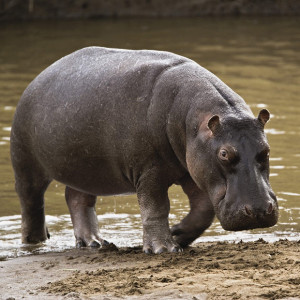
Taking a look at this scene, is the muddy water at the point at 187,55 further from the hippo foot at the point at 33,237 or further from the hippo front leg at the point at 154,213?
the hippo front leg at the point at 154,213

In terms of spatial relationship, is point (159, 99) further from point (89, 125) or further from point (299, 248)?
point (299, 248)

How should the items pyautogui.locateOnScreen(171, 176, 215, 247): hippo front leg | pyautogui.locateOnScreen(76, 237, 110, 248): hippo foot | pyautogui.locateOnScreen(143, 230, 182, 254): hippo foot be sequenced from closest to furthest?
pyautogui.locateOnScreen(143, 230, 182, 254): hippo foot < pyautogui.locateOnScreen(171, 176, 215, 247): hippo front leg < pyautogui.locateOnScreen(76, 237, 110, 248): hippo foot

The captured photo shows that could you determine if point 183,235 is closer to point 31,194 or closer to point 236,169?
point 236,169

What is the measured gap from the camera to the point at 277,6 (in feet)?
71.9

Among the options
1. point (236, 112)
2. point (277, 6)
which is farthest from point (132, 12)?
point (236, 112)

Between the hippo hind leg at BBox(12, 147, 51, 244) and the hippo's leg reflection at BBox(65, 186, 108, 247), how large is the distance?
246mm

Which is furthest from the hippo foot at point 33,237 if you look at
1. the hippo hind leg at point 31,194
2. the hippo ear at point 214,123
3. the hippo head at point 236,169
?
the hippo ear at point 214,123

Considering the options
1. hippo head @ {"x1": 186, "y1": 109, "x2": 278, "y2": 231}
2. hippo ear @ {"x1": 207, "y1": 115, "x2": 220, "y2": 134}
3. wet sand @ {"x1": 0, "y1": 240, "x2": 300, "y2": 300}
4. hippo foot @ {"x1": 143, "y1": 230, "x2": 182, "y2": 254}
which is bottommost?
wet sand @ {"x1": 0, "y1": 240, "x2": 300, "y2": 300}

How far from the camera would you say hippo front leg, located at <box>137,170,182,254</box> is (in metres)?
5.92

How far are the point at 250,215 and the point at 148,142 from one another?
3.45 feet

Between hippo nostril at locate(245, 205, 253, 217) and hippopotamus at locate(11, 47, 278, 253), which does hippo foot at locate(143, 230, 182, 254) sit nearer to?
hippopotamus at locate(11, 47, 278, 253)

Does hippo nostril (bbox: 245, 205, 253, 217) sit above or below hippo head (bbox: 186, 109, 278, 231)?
below

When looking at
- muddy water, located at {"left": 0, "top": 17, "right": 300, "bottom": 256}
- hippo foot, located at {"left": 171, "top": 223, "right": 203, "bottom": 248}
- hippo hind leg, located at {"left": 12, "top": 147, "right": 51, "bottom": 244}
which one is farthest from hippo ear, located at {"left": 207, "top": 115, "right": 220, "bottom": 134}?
hippo hind leg, located at {"left": 12, "top": 147, "right": 51, "bottom": 244}

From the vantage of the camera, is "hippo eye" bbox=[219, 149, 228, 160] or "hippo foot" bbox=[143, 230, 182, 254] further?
"hippo foot" bbox=[143, 230, 182, 254]
